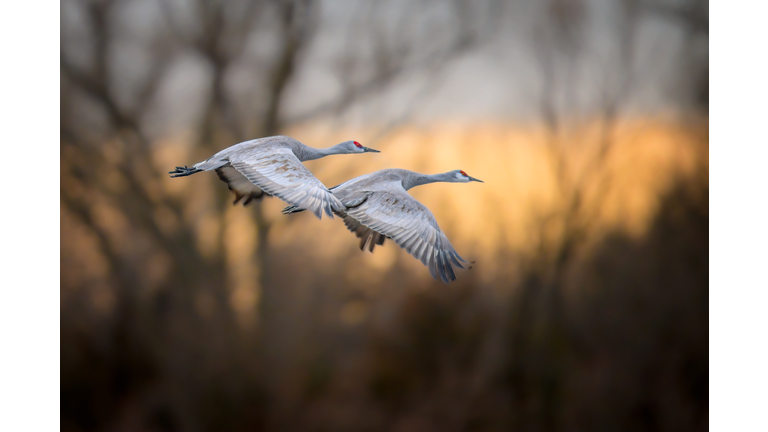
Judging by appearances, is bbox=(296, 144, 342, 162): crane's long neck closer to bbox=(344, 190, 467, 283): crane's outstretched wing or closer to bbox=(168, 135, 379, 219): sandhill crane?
bbox=(168, 135, 379, 219): sandhill crane

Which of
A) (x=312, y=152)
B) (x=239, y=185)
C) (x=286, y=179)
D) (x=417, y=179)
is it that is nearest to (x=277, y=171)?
(x=286, y=179)

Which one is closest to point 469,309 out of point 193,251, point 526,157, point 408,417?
point 408,417

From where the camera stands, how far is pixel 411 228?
1633mm

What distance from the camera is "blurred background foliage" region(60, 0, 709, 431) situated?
277 cm

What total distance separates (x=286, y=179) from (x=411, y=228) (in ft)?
1.27

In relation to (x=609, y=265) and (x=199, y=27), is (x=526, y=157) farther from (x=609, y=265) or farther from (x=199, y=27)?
(x=199, y=27)

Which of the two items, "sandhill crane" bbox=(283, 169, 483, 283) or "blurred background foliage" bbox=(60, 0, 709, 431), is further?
"blurred background foliage" bbox=(60, 0, 709, 431)

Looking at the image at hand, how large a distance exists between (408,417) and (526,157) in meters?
1.45

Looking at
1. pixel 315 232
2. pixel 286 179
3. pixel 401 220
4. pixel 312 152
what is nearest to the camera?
pixel 286 179

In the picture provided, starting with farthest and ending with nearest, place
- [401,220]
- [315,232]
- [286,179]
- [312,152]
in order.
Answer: [315,232] < [312,152] < [401,220] < [286,179]

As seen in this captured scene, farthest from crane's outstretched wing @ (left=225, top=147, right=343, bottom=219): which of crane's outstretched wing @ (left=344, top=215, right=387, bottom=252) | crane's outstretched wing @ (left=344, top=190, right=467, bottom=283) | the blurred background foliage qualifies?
the blurred background foliage

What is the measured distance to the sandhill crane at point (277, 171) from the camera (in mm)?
1479

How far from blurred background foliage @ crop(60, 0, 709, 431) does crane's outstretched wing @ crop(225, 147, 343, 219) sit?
1.11 meters

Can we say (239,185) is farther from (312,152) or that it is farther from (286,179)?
(286,179)
